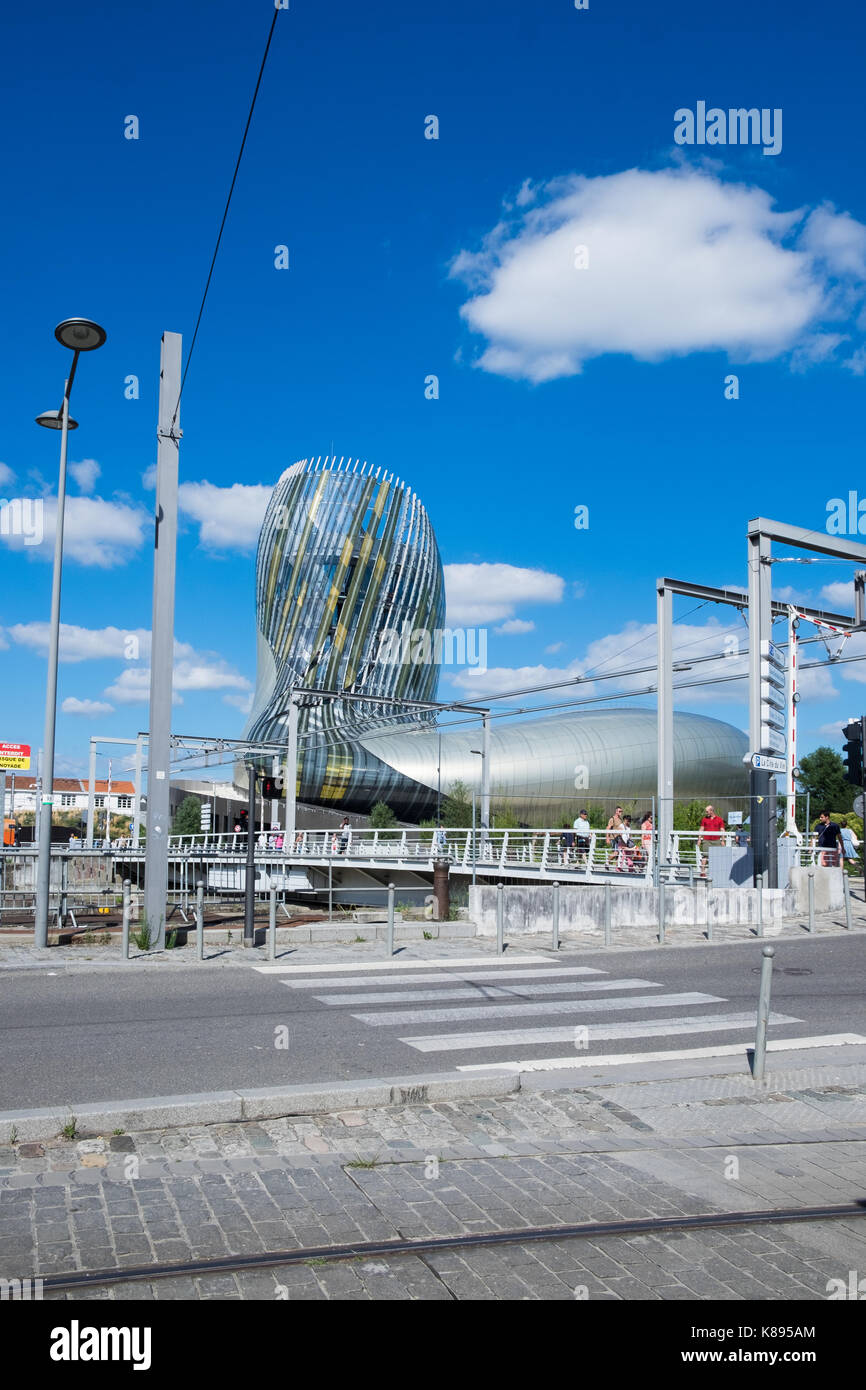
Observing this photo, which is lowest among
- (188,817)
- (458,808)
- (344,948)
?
(344,948)

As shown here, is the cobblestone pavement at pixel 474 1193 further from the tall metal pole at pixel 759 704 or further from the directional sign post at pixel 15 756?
the directional sign post at pixel 15 756

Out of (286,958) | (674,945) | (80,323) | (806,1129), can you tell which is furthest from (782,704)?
(806,1129)

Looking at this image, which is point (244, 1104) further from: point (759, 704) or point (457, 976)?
point (759, 704)

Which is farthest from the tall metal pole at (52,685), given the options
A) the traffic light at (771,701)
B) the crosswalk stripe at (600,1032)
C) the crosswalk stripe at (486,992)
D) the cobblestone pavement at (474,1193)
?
the traffic light at (771,701)

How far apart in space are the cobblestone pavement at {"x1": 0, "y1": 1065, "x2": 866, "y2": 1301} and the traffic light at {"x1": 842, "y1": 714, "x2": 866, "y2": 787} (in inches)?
240

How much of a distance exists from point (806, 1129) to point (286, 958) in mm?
→ 8624

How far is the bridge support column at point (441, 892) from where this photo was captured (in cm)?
1888

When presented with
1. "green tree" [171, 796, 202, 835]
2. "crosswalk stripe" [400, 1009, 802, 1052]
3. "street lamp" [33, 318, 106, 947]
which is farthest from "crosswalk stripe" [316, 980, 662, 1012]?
"green tree" [171, 796, 202, 835]

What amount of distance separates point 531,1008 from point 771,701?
1353 centimetres

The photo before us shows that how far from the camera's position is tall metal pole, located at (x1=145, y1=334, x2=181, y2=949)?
14.2 m

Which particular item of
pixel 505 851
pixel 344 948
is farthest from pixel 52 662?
pixel 505 851

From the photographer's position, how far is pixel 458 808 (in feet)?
259
